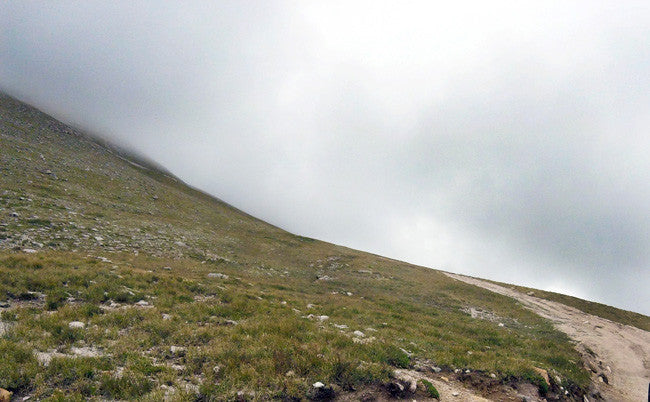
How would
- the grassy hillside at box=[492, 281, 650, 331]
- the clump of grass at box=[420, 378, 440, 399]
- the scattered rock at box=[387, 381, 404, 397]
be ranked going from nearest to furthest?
the scattered rock at box=[387, 381, 404, 397] < the clump of grass at box=[420, 378, 440, 399] < the grassy hillside at box=[492, 281, 650, 331]

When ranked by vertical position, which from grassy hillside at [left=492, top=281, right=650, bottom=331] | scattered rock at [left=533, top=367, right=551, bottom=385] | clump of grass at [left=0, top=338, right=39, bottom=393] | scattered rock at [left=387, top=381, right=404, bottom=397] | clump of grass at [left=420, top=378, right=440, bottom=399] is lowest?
clump of grass at [left=0, top=338, right=39, bottom=393]

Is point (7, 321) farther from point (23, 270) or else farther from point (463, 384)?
point (463, 384)

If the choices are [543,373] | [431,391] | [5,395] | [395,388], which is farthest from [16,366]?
[543,373]

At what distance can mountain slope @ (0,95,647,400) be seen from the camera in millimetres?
7696

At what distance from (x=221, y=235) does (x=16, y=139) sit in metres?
34.2

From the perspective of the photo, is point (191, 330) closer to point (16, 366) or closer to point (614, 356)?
point (16, 366)

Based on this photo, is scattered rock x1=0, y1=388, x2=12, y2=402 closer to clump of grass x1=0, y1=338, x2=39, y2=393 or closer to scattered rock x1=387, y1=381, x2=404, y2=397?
clump of grass x1=0, y1=338, x2=39, y2=393

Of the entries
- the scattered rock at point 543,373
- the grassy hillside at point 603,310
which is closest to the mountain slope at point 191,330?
the scattered rock at point 543,373

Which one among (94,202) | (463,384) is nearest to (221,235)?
(94,202)

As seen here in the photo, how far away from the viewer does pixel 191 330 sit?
1065 cm

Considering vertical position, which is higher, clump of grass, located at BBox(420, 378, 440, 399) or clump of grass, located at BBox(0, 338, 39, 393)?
clump of grass, located at BBox(420, 378, 440, 399)

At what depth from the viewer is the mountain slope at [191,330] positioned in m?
7.70

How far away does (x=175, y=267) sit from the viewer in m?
22.4

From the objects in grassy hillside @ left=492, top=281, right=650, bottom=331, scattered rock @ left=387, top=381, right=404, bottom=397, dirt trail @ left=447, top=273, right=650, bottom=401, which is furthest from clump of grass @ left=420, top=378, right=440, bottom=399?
grassy hillside @ left=492, top=281, right=650, bottom=331
